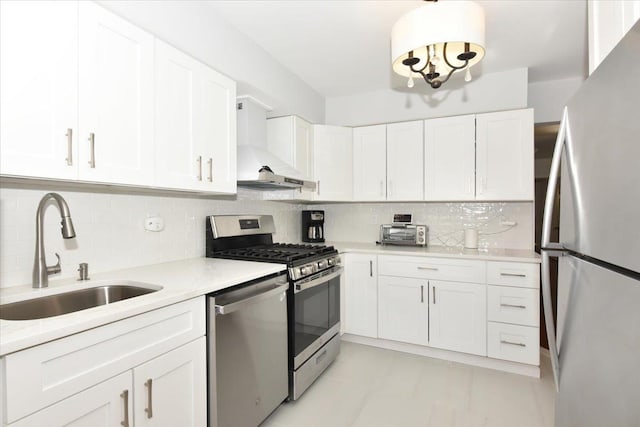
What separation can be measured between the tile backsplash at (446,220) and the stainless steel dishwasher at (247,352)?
1870mm

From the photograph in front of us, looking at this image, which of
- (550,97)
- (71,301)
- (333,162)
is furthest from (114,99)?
(550,97)

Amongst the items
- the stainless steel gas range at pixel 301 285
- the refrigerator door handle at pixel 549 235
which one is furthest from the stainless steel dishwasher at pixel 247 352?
the refrigerator door handle at pixel 549 235

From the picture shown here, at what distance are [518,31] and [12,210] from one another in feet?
10.5

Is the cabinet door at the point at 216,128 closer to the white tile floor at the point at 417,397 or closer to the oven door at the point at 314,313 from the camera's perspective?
the oven door at the point at 314,313

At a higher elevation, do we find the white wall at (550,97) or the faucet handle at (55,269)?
the white wall at (550,97)

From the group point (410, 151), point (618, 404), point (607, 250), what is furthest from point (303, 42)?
point (618, 404)

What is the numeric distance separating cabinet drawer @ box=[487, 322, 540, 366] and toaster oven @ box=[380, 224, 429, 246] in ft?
3.24

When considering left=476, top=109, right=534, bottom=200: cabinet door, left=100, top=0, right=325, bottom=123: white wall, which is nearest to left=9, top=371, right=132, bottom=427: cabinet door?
left=100, top=0, right=325, bottom=123: white wall

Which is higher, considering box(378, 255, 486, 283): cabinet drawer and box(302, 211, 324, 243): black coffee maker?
box(302, 211, 324, 243): black coffee maker

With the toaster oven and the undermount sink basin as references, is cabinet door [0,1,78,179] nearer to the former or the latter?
the undermount sink basin

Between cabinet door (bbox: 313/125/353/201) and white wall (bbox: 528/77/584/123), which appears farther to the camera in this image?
cabinet door (bbox: 313/125/353/201)

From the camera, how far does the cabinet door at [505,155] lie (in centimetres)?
281

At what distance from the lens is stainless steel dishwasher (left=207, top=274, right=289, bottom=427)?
1524 mm

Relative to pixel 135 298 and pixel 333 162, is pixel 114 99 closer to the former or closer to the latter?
pixel 135 298
